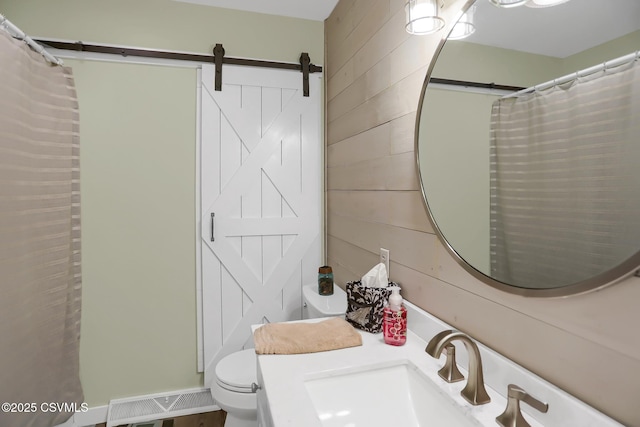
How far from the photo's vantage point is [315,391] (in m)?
0.99

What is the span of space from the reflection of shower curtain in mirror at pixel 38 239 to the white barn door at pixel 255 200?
0.68m

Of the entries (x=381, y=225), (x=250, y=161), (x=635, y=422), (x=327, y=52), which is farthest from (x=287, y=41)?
(x=635, y=422)

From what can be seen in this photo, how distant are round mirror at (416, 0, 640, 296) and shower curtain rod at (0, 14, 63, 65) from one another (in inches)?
68.2

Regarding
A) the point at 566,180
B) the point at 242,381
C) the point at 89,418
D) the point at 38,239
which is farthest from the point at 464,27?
the point at 89,418

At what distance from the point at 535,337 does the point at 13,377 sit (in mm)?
2004

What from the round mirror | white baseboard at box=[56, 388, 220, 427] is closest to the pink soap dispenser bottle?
the round mirror

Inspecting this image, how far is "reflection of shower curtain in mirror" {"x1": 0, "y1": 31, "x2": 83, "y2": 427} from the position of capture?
4.85 ft

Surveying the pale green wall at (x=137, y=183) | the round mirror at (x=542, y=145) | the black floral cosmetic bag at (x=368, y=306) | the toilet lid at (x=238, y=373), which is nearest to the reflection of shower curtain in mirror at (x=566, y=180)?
the round mirror at (x=542, y=145)

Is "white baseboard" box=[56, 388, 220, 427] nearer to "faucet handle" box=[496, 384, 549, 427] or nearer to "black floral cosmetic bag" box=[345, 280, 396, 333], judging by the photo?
"black floral cosmetic bag" box=[345, 280, 396, 333]

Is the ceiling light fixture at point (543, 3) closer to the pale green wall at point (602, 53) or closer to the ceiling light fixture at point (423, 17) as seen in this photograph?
the pale green wall at point (602, 53)

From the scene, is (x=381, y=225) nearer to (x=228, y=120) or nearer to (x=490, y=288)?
(x=490, y=288)

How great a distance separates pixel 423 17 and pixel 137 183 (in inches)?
69.2

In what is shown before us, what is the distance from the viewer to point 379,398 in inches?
40.3

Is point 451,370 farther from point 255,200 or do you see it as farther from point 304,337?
point 255,200
